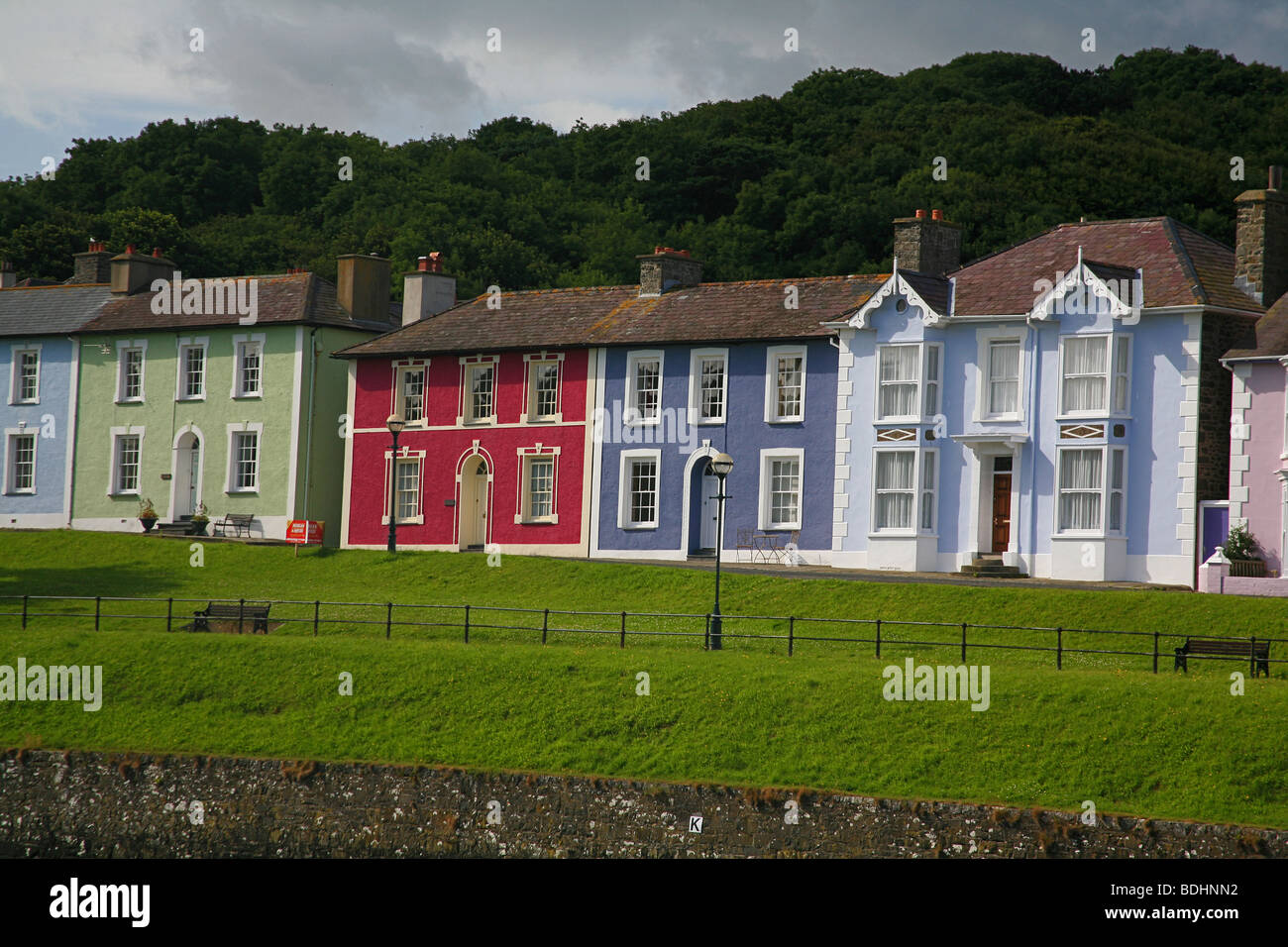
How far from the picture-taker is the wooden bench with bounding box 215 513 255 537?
176 feet

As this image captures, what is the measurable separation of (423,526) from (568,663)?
69.9 feet

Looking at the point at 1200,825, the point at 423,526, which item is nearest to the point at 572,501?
the point at 423,526

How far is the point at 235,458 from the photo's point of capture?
54906 millimetres

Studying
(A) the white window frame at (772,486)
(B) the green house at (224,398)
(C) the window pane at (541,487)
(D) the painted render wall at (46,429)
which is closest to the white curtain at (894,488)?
(A) the white window frame at (772,486)

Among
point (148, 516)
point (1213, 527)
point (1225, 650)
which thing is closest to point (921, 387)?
point (1213, 527)

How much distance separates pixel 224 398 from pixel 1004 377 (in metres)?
25.0

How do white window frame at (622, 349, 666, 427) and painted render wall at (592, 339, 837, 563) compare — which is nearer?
painted render wall at (592, 339, 837, 563)

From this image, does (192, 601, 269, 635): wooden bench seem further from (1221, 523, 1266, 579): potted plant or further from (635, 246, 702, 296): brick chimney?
(1221, 523, 1266, 579): potted plant

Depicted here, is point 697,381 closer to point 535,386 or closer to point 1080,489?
point 535,386

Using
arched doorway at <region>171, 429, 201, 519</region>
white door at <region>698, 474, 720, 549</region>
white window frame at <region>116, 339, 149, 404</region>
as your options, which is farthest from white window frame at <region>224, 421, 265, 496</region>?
white door at <region>698, 474, 720, 549</region>

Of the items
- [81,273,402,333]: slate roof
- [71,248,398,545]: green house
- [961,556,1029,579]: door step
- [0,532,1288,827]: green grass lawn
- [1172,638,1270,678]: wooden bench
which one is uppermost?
[81,273,402,333]: slate roof

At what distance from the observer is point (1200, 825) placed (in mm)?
23609

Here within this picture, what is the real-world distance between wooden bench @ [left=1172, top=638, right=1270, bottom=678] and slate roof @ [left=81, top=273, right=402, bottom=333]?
3200 centimetres
